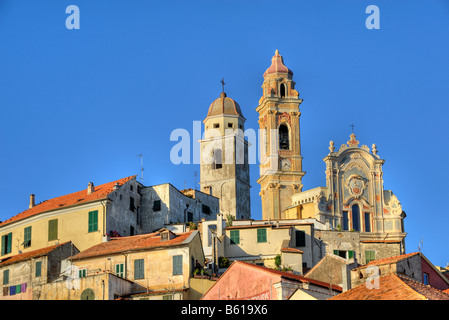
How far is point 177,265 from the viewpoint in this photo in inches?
2206

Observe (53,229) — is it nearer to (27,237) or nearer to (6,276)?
(27,237)

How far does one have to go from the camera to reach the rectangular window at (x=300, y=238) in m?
68.1

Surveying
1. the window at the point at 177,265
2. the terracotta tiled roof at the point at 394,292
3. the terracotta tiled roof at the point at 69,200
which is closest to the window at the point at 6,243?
the terracotta tiled roof at the point at 69,200

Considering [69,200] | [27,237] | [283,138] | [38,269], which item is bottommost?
[38,269]

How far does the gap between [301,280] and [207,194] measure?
31.8 m

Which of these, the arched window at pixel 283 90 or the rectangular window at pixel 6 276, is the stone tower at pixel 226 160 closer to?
the arched window at pixel 283 90

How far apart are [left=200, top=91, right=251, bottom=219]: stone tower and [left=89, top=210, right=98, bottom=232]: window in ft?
59.9

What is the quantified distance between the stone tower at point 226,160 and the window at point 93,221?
719 inches

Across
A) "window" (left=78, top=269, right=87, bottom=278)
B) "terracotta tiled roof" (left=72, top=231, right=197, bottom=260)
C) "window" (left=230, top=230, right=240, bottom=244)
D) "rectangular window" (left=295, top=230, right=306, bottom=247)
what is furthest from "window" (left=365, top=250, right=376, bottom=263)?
"window" (left=78, top=269, right=87, bottom=278)

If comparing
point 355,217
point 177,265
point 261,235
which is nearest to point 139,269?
point 177,265

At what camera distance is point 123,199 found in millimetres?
68312

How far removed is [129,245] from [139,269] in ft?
7.89
